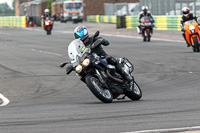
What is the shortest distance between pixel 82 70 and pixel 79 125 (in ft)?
8.94

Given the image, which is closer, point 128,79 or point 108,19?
point 128,79

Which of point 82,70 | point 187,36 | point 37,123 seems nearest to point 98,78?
point 82,70

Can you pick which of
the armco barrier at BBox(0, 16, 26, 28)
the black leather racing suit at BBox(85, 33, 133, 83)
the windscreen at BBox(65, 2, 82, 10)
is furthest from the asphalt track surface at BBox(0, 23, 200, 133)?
the windscreen at BBox(65, 2, 82, 10)

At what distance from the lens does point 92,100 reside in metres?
11.1

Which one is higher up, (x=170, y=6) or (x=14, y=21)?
(x=170, y=6)

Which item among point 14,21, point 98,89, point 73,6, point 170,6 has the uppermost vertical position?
point 73,6

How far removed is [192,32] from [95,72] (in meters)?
11.7

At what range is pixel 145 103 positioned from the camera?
9.99m

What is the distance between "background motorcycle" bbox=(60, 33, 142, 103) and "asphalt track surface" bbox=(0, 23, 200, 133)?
25 cm

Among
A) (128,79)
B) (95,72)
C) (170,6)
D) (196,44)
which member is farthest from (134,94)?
(170,6)

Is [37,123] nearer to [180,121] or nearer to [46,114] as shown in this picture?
[46,114]

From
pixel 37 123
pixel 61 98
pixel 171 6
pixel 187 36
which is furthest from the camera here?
pixel 171 6

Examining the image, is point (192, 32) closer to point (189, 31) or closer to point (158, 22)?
point (189, 31)

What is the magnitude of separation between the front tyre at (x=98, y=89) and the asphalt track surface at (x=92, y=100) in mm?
176
